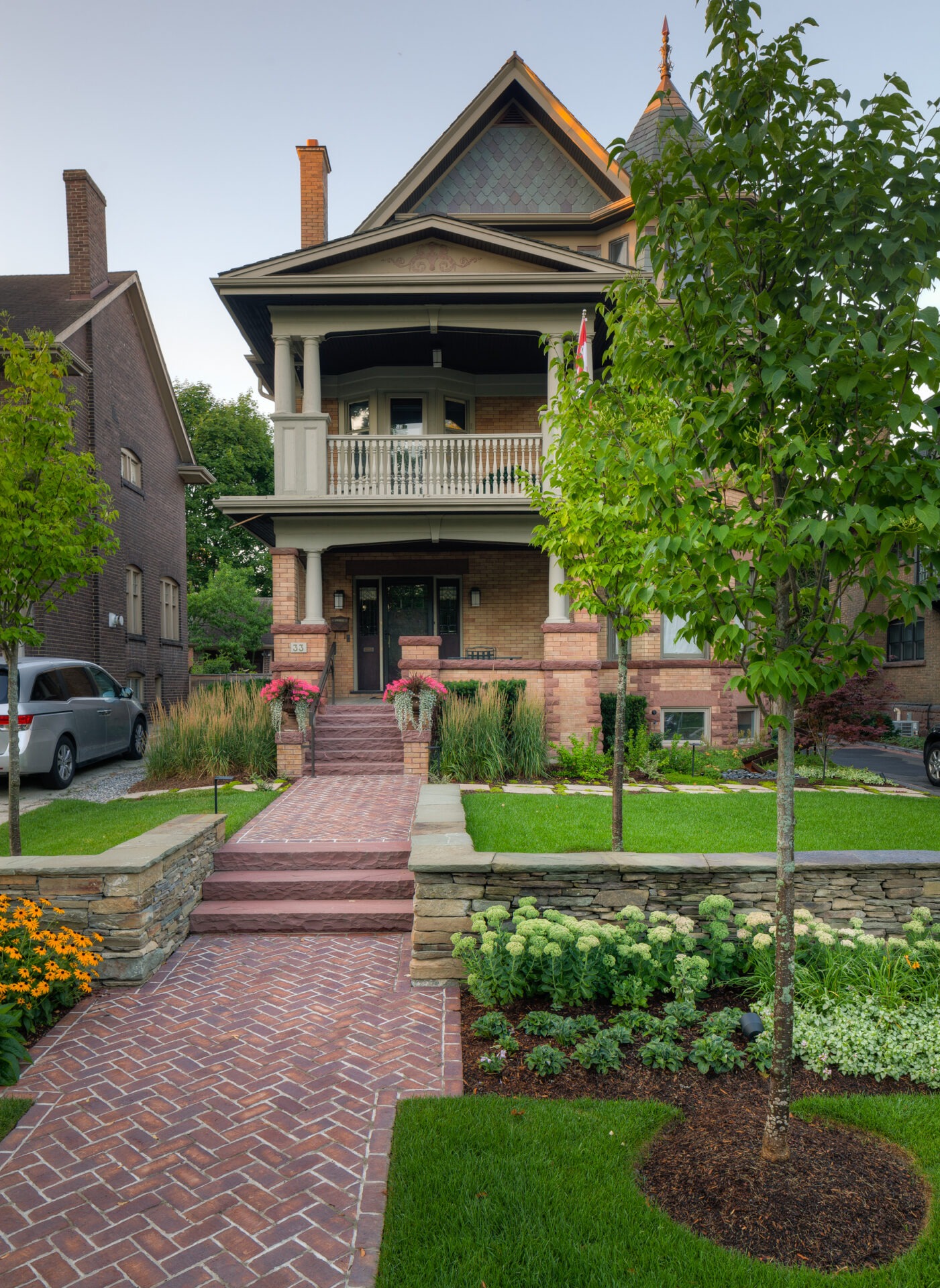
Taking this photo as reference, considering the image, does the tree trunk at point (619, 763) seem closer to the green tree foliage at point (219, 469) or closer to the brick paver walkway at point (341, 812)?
the brick paver walkway at point (341, 812)

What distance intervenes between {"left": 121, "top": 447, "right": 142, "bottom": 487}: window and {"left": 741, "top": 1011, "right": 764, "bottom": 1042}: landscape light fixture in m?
18.4

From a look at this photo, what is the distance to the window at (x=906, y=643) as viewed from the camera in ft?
68.6

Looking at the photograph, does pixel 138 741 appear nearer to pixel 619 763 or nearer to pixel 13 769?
pixel 13 769

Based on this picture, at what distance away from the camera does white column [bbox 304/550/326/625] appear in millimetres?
13211

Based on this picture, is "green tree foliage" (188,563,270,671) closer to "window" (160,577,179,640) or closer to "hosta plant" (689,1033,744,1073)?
"window" (160,577,179,640)

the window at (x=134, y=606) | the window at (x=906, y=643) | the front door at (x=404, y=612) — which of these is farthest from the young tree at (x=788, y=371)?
the window at (x=906, y=643)

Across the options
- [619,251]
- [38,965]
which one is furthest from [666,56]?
[38,965]

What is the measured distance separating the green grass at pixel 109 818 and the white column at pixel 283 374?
7050 millimetres

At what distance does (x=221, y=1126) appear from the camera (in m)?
3.45

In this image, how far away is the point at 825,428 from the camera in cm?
310

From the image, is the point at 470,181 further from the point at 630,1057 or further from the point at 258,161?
the point at 630,1057

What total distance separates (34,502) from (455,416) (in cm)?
1032

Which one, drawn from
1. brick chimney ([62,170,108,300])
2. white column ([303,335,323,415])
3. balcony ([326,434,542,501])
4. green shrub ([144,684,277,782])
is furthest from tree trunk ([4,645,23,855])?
brick chimney ([62,170,108,300])

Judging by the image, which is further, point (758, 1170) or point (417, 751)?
point (417, 751)
